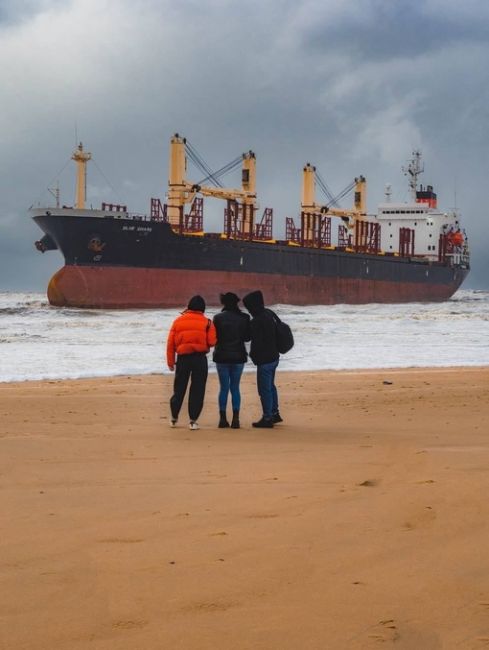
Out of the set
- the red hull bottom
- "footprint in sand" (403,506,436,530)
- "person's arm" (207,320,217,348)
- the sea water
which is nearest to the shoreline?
the sea water

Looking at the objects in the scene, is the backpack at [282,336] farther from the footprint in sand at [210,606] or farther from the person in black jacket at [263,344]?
the footprint in sand at [210,606]

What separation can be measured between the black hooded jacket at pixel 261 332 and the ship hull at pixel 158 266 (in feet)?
103

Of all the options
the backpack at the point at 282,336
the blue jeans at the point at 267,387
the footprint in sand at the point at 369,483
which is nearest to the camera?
the footprint in sand at the point at 369,483

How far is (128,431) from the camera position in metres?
7.48

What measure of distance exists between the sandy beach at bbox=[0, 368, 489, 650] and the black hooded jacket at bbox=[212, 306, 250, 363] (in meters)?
0.84

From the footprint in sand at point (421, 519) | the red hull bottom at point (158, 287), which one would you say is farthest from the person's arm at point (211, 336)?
the red hull bottom at point (158, 287)

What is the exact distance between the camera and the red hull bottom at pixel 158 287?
130 feet

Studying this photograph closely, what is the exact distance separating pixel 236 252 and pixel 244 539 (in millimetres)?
42180

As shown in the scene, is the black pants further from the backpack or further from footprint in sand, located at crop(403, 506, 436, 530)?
footprint in sand, located at crop(403, 506, 436, 530)

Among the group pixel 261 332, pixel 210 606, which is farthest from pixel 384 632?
pixel 261 332

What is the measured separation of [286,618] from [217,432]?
15.6 ft

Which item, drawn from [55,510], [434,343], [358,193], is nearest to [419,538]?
A: [55,510]

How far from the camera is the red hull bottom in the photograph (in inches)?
1564

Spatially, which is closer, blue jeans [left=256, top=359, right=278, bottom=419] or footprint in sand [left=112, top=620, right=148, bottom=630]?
footprint in sand [left=112, top=620, right=148, bottom=630]
